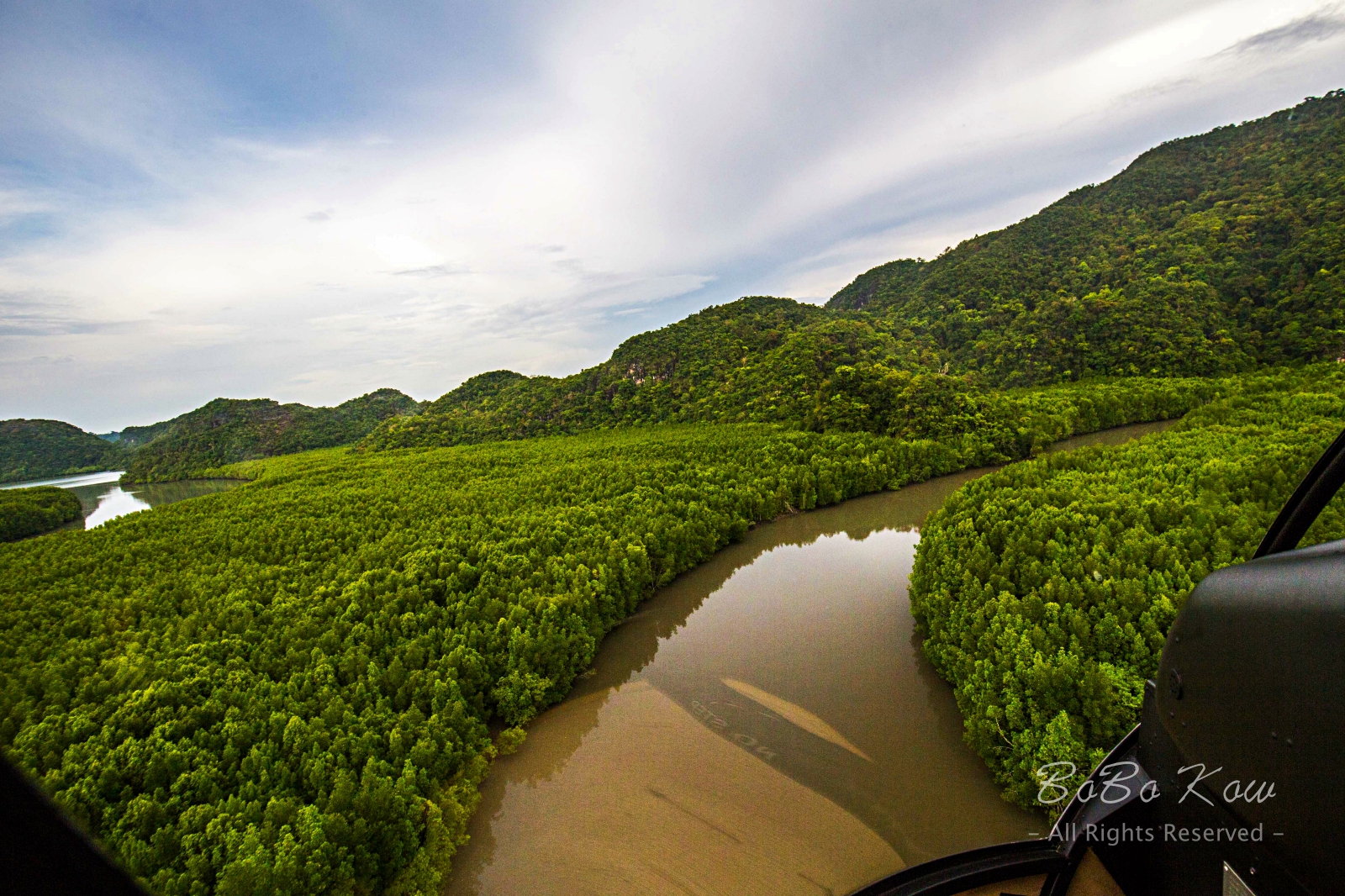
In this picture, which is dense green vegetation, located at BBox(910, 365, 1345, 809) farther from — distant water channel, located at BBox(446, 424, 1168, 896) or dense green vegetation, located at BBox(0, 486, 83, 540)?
dense green vegetation, located at BBox(0, 486, 83, 540)

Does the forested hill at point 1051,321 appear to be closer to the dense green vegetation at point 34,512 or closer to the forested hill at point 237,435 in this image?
the forested hill at point 237,435

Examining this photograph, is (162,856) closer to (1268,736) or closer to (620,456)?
(1268,736)

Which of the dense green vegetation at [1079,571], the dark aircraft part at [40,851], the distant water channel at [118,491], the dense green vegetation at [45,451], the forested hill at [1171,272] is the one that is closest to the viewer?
the dark aircraft part at [40,851]

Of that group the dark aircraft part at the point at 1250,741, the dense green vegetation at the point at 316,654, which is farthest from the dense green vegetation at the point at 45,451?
the dark aircraft part at the point at 1250,741

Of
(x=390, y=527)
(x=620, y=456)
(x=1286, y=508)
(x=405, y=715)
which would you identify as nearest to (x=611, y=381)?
(x=620, y=456)

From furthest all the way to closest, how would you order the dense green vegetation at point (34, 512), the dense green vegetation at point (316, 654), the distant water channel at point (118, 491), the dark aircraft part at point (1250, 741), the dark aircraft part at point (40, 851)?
the distant water channel at point (118, 491) → the dense green vegetation at point (34, 512) → the dense green vegetation at point (316, 654) → the dark aircraft part at point (1250, 741) → the dark aircraft part at point (40, 851)

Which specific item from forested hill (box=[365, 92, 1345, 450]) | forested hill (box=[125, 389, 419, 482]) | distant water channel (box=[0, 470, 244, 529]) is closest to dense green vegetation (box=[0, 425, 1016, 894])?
forested hill (box=[365, 92, 1345, 450])

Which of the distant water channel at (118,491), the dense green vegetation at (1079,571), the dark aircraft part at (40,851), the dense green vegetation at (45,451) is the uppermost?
the dense green vegetation at (45,451)
